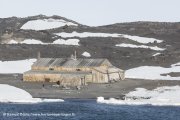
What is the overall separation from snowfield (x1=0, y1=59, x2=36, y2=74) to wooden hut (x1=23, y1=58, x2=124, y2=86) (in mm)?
8346

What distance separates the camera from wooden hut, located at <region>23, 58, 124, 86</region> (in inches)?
3949

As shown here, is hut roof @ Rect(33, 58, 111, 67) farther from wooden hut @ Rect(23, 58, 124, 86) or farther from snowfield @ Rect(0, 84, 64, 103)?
snowfield @ Rect(0, 84, 64, 103)

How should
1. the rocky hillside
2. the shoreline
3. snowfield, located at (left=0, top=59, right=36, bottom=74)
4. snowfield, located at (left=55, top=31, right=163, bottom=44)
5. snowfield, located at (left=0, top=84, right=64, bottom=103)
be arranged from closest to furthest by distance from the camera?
1. snowfield, located at (left=0, top=84, right=64, bottom=103)
2. the shoreline
3. snowfield, located at (left=0, top=59, right=36, bottom=74)
4. the rocky hillside
5. snowfield, located at (left=55, top=31, right=163, bottom=44)

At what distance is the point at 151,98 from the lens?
8162 cm

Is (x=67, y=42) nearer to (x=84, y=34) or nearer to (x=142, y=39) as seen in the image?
(x=84, y=34)

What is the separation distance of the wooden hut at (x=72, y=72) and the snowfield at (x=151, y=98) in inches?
565

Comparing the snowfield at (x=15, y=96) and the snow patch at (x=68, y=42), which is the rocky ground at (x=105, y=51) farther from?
the snowfield at (x=15, y=96)

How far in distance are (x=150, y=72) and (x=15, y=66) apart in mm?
26121

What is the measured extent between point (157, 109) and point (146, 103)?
20.3 ft

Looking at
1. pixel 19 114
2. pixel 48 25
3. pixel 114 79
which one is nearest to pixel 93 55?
pixel 114 79

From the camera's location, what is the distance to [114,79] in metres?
106

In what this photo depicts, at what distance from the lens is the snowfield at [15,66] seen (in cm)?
11462

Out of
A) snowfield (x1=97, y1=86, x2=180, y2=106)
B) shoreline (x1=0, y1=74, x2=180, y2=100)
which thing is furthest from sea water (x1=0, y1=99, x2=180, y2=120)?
shoreline (x1=0, y1=74, x2=180, y2=100)

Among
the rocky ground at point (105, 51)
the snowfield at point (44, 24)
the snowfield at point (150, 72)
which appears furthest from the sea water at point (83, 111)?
the snowfield at point (44, 24)
